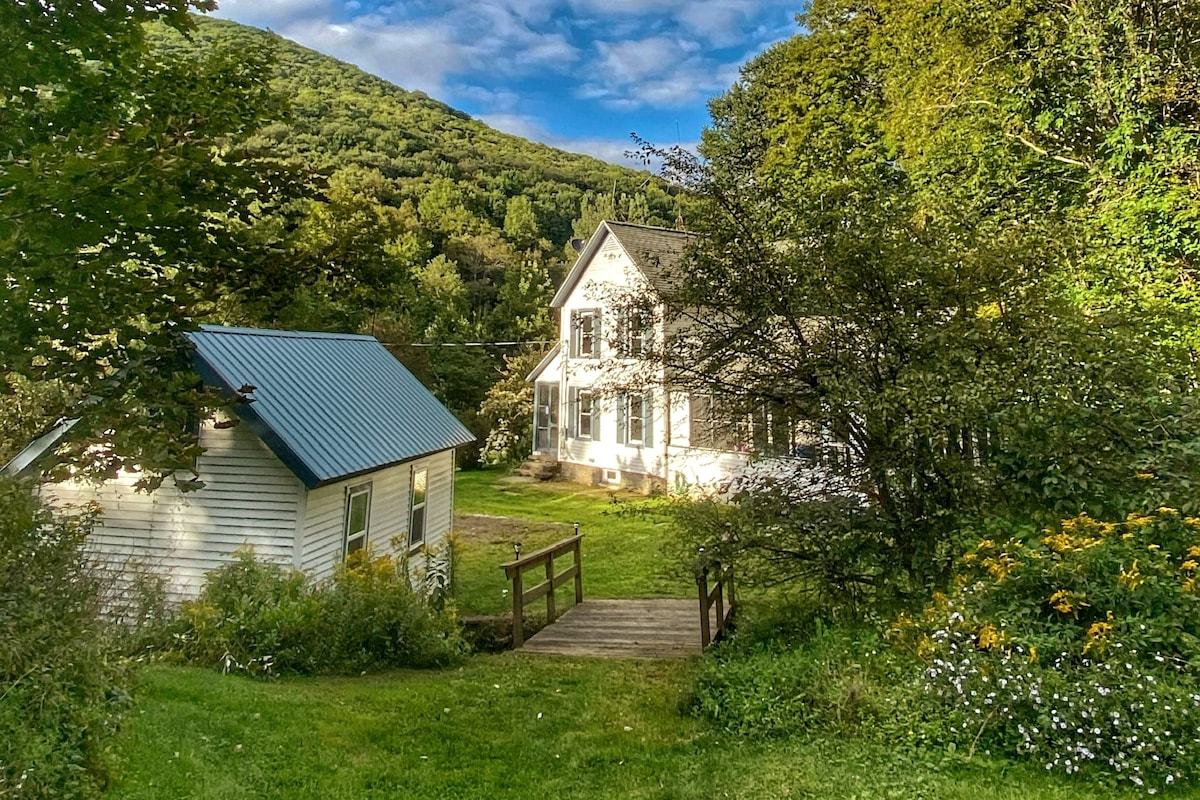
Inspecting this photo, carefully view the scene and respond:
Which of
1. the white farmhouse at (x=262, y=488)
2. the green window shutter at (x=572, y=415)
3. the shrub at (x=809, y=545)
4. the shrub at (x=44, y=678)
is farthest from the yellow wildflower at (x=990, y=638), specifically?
the green window shutter at (x=572, y=415)

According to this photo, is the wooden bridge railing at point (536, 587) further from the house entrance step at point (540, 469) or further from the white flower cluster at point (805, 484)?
the house entrance step at point (540, 469)

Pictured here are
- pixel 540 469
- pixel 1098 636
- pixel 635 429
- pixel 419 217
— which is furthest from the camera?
pixel 419 217

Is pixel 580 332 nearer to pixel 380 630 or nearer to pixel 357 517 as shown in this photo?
pixel 357 517

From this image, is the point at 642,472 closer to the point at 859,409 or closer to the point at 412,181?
the point at 859,409

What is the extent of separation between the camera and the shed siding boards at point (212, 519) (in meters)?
9.41

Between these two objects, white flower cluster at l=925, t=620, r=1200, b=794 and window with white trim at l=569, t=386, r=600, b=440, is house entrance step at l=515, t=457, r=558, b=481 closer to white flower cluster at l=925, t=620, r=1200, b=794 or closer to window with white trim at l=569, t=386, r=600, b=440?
window with white trim at l=569, t=386, r=600, b=440

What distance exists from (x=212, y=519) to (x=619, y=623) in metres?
6.03

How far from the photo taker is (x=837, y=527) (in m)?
6.19

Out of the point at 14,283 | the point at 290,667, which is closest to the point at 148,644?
the point at 290,667

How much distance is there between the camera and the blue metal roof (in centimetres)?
923

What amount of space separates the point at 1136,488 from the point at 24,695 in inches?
292

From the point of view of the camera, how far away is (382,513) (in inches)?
453

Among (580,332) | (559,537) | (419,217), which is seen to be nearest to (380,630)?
(559,537)

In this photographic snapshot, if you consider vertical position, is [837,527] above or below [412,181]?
below
